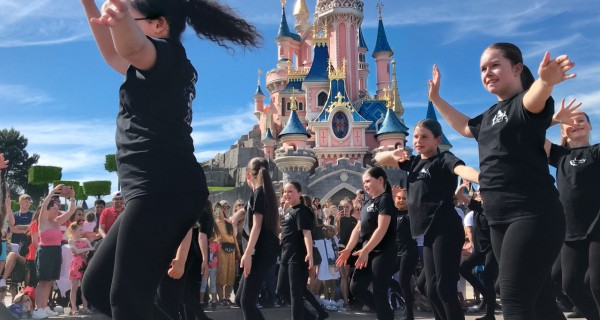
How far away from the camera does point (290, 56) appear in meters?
56.9

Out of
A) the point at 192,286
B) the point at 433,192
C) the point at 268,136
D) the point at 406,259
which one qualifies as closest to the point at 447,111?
the point at 433,192

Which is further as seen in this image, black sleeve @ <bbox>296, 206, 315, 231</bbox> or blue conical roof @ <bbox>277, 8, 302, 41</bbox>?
blue conical roof @ <bbox>277, 8, 302, 41</bbox>

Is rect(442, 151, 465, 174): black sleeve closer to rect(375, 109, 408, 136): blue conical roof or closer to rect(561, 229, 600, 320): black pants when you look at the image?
rect(561, 229, 600, 320): black pants

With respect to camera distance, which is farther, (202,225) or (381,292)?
(202,225)

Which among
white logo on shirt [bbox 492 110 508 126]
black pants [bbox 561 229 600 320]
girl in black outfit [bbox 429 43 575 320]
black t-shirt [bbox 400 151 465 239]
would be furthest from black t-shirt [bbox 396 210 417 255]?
white logo on shirt [bbox 492 110 508 126]

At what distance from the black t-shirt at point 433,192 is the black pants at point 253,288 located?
140 cm

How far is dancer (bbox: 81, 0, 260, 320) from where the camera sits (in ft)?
8.82

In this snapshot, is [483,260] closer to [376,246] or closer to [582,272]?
[376,246]

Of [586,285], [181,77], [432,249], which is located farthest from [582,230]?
[181,77]

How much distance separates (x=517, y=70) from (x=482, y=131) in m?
0.41

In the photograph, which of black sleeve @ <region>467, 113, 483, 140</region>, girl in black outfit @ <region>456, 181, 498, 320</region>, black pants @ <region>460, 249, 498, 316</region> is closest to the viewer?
black sleeve @ <region>467, 113, 483, 140</region>

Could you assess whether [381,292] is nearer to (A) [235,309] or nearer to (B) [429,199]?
(B) [429,199]

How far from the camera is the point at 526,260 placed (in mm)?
3092

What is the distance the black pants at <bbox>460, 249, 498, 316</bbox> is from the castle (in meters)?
28.9
